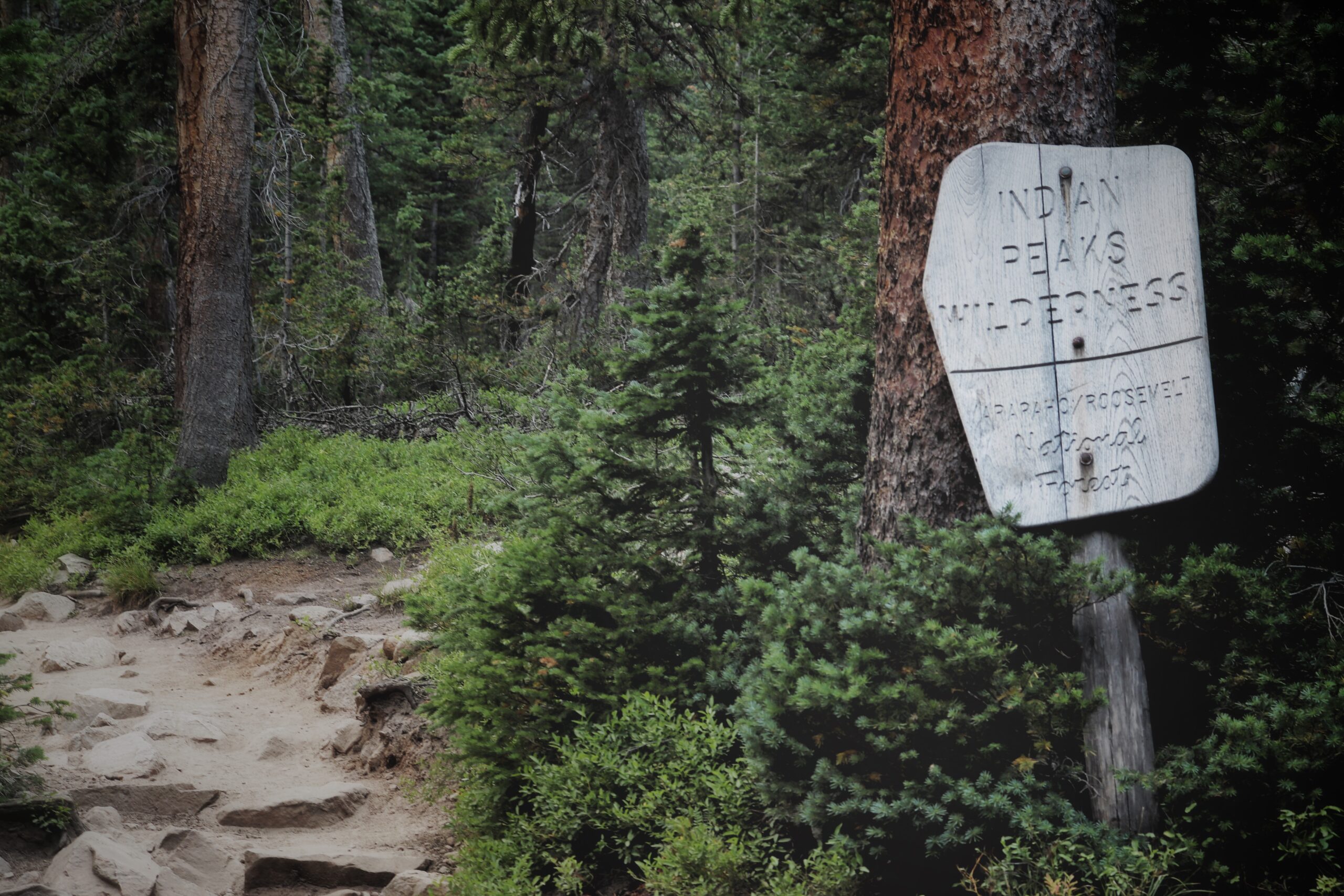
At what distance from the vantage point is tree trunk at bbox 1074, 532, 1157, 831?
3312mm

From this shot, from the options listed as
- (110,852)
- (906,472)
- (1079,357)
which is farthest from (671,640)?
(110,852)

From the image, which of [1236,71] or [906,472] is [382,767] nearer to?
[906,472]

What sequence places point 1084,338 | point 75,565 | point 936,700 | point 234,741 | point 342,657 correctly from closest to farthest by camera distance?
1. point 936,700
2. point 1084,338
3. point 234,741
4. point 342,657
5. point 75,565

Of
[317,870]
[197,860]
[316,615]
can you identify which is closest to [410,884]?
[317,870]

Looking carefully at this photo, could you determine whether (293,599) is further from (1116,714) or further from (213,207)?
(1116,714)

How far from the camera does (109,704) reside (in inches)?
243

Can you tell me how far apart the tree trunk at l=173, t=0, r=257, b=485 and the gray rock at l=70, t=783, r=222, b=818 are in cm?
619

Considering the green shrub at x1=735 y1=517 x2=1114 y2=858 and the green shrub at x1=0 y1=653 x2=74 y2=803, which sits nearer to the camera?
the green shrub at x1=735 y1=517 x2=1114 y2=858

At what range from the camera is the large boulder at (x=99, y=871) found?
370cm

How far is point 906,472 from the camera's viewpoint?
3986 mm

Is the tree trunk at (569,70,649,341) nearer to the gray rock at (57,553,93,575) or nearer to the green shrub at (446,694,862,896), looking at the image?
the gray rock at (57,553,93,575)

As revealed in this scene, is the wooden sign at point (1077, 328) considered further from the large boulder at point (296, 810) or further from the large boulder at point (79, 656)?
the large boulder at point (79, 656)

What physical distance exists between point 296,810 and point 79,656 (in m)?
3.66

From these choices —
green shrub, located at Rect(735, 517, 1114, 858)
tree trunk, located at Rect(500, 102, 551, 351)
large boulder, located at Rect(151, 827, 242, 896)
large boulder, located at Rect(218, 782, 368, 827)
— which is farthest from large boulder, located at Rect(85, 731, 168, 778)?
tree trunk, located at Rect(500, 102, 551, 351)
